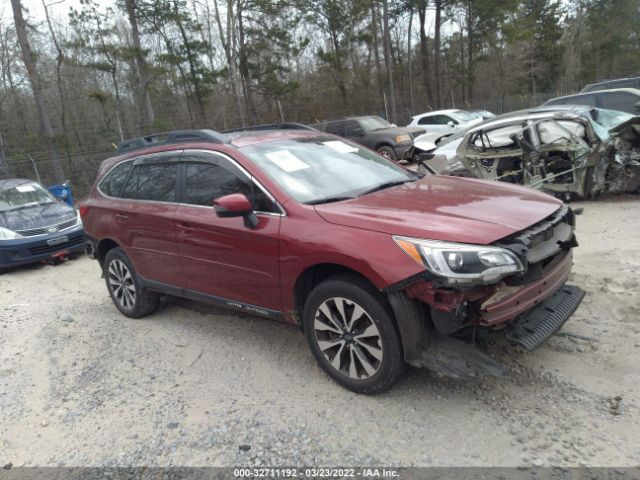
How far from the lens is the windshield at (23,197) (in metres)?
8.97

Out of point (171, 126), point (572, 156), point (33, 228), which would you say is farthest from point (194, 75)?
point (572, 156)

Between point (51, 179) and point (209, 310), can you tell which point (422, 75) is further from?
point (209, 310)

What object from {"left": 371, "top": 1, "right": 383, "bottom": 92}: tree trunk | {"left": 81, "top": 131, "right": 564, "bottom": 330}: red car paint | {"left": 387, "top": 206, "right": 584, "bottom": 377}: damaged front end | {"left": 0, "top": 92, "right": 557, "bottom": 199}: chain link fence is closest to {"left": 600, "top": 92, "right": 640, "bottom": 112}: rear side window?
{"left": 81, "top": 131, "right": 564, "bottom": 330}: red car paint

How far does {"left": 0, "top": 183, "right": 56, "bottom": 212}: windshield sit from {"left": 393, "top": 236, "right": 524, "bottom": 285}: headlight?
8.79m

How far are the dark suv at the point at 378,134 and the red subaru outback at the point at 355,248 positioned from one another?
10634 millimetres

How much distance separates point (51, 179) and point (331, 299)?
14318 mm

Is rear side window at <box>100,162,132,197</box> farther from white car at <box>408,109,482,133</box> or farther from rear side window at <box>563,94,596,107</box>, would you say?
white car at <box>408,109,482,133</box>

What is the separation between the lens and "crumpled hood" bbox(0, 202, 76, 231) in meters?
8.38

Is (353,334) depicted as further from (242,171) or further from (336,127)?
(336,127)

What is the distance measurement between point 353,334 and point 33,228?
7461 millimetres

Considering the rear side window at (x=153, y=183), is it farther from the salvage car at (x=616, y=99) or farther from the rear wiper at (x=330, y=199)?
the salvage car at (x=616, y=99)

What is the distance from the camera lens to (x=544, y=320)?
123 inches

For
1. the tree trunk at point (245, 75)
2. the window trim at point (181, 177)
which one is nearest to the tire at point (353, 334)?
the window trim at point (181, 177)

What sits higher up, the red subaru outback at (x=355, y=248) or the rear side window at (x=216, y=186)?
the rear side window at (x=216, y=186)
